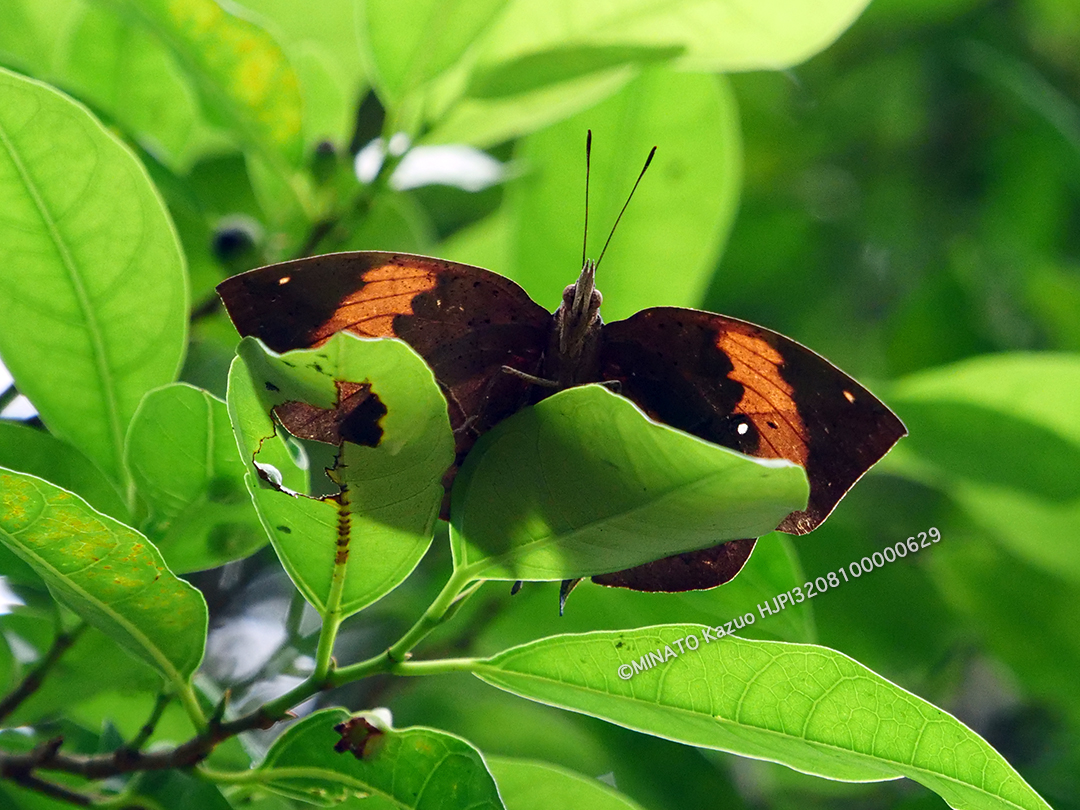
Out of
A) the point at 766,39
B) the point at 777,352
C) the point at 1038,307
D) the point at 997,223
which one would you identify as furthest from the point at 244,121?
the point at 997,223

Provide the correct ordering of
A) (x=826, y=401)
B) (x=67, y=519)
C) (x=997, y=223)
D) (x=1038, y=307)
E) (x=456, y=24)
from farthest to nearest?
(x=997, y=223) → (x=1038, y=307) → (x=456, y=24) → (x=826, y=401) → (x=67, y=519)

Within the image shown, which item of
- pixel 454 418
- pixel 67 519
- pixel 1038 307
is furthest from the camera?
pixel 1038 307

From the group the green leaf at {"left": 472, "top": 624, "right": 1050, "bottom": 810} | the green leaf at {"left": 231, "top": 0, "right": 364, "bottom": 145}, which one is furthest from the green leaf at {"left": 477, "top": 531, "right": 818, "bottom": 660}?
the green leaf at {"left": 231, "top": 0, "right": 364, "bottom": 145}

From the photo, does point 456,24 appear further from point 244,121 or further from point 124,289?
point 124,289

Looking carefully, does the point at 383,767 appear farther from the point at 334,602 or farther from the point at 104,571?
the point at 104,571

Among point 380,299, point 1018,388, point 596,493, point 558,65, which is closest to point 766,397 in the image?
point 596,493

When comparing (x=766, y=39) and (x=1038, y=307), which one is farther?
(x=1038, y=307)

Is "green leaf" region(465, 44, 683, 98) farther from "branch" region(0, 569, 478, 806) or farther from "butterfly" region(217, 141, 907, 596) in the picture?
"branch" region(0, 569, 478, 806)
